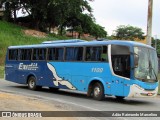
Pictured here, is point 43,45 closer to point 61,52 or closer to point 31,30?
point 61,52

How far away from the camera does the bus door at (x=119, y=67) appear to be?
1820 centimetres

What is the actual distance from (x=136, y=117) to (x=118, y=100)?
6.33m

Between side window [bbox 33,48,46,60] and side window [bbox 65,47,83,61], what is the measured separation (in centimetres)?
218

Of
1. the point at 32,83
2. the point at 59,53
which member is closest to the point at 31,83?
the point at 32,83

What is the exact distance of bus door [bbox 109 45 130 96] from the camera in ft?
59.7

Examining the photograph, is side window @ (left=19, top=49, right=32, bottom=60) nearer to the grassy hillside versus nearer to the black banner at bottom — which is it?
the black banner at bottom

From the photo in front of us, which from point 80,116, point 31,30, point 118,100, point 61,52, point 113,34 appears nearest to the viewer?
point 80,116

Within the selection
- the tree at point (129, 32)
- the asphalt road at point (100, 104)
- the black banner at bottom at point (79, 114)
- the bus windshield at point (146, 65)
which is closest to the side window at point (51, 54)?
the asphalt road at point (100, 104)

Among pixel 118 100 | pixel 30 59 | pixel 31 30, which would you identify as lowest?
pixel 118 100

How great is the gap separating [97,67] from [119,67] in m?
1.34

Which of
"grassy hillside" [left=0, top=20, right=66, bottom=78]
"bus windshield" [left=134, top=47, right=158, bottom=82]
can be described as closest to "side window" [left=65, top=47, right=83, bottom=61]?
"bus windshield" [left=134, top=47, right=158, bottom=82]

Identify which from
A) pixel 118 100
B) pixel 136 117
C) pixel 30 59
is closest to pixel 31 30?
pixel 30 59

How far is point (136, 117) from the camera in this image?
Result: 13844 millimetres

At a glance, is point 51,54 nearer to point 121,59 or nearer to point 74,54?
point 74,54
